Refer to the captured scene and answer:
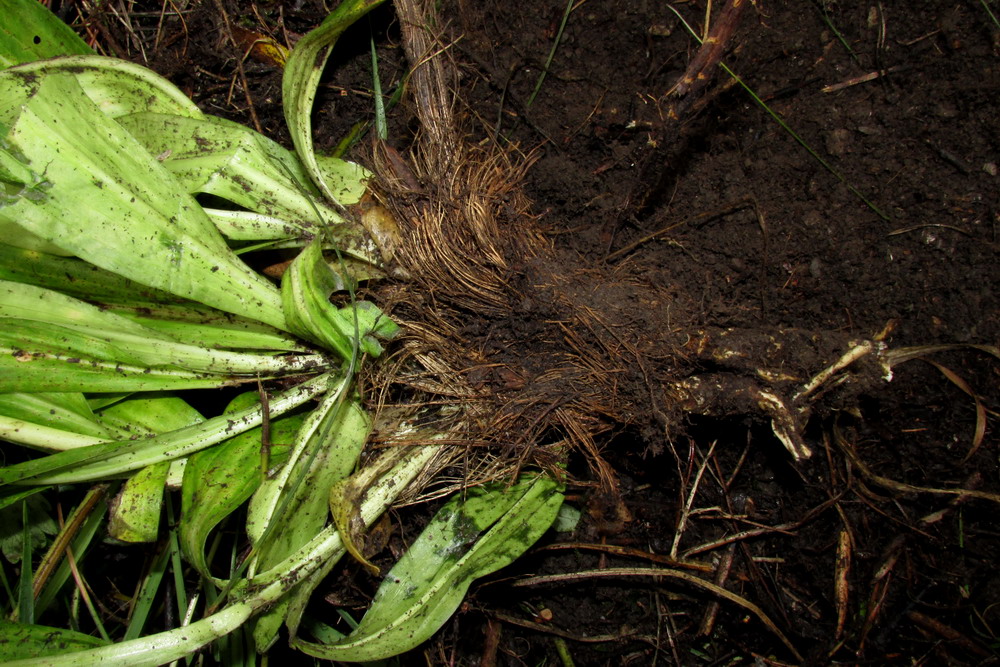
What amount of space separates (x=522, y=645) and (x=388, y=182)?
48.0 inches

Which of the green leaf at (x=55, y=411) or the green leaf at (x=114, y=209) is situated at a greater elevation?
the green leaf at (x=114, y=209)

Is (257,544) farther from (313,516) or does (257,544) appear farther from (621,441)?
(621,441)

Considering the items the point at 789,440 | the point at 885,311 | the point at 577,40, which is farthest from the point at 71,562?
the point at 885,311

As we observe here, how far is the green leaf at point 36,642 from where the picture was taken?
116 centimetres

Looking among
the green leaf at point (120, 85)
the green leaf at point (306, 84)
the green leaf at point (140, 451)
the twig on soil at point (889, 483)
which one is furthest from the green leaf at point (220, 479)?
the twig on soil at point (889, 483)

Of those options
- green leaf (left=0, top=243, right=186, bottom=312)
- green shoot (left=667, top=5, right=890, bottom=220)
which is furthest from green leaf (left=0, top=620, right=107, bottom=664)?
green shoot (left=667, top=5, right=890, bottom=220)

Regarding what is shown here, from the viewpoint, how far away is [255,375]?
1439mm

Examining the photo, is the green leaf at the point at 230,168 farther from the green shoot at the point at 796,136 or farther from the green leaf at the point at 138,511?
the green shoot at the point at 796,136

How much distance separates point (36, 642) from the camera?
1188 mm

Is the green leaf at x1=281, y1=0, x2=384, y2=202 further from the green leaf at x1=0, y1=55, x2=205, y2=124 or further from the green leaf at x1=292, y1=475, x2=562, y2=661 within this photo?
the green leaf at x1=292, y1=475, x2=562, y2=661

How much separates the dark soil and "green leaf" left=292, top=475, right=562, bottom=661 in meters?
0.19

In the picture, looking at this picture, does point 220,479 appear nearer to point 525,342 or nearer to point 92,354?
point 92,354

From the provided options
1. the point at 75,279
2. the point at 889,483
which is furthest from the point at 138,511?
the point at 889,483

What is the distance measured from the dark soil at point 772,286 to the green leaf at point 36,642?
2.46 ft
